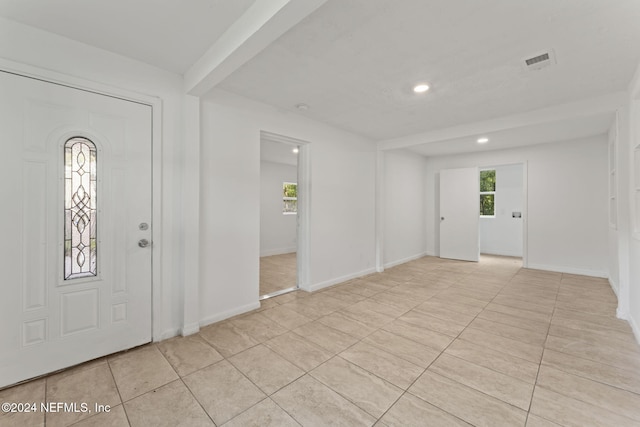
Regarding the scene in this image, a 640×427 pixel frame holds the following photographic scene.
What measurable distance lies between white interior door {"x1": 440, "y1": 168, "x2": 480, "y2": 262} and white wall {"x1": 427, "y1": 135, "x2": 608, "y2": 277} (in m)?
0.69

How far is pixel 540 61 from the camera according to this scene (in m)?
2.23

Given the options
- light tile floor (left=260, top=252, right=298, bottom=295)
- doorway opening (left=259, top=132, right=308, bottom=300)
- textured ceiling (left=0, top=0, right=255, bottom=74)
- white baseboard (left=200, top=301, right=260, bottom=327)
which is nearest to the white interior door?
doorway opening (left=259, top=132, right=308, bottom=300)

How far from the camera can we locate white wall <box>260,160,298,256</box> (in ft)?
22.4

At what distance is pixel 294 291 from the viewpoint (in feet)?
12.4

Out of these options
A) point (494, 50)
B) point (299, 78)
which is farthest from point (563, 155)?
point (299, 78)

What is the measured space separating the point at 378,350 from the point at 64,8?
3.28 m

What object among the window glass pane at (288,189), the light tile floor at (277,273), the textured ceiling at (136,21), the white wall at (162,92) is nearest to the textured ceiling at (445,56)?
the textured ceiling at (136,21)

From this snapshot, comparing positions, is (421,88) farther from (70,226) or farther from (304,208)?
(70,226)

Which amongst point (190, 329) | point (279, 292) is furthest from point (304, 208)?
point (190, 329)

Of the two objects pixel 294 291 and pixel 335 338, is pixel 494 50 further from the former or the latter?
pixel 294 291

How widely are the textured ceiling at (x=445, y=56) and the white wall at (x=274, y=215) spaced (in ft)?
12.7

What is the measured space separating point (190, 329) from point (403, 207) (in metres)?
4.62

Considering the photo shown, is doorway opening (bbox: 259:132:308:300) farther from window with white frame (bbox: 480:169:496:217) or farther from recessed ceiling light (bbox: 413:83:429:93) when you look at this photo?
window with white frame (bbox: 480:169:496:217)

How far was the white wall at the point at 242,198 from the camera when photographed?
2.71 m
